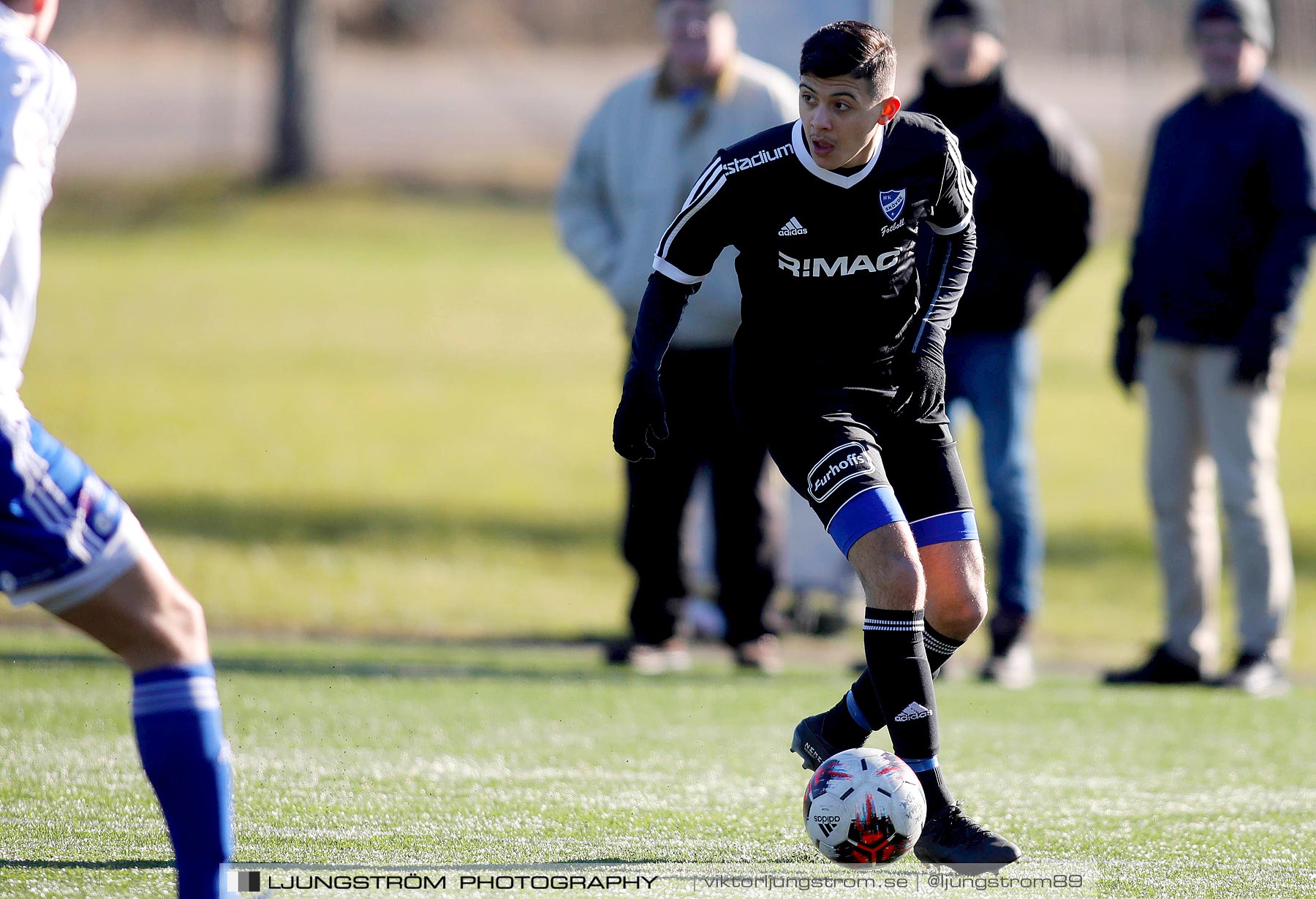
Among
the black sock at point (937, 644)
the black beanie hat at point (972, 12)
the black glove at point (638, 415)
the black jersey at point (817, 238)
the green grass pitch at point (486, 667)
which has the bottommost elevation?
the green grass pitch at point (486, 667)

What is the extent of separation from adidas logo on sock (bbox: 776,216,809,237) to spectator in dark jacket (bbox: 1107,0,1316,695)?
311 cm

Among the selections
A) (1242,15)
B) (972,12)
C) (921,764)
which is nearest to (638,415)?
(921,764)

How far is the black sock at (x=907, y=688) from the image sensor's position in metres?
4.14

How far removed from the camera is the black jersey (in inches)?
170

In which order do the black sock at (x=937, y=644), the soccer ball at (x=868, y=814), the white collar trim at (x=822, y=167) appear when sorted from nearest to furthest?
the soccer ball at (x=868, y=814) < the white collar trim at (x=822, y=167) < the black sock at (x=937, y=644)

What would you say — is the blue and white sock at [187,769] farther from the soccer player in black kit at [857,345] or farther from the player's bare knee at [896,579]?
the player's bare knee at [896,579]

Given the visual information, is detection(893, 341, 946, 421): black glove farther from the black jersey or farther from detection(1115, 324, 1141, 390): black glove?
detection(1115, 324, 1141, 390): black glove

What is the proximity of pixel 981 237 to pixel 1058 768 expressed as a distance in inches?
100

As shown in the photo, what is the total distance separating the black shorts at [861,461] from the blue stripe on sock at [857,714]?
0.46 meters

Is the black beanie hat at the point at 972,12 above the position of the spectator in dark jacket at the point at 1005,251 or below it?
above

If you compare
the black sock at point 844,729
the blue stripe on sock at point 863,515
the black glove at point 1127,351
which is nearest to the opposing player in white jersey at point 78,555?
the blue stripe on sock at point 863,515

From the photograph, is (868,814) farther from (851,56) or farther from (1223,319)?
(1223,319)

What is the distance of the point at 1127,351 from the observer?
7285 mm

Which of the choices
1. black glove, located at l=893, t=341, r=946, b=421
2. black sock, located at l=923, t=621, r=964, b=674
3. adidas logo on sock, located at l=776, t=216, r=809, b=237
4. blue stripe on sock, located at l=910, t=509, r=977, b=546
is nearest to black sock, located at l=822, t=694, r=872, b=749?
black sock, located at l=923, t=621, r=964, b=674
